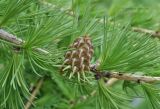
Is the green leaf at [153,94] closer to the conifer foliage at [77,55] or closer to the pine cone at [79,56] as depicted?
the conifer foliage at [77,55]

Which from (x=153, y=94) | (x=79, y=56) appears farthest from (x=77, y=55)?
(x=153, y=94)

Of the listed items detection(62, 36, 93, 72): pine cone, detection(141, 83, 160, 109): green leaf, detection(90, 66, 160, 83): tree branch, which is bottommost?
detection(141, 83, 160, 109): green leaf

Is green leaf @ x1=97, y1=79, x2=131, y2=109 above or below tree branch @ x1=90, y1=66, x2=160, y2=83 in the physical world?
below

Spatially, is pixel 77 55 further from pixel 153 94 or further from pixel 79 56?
pixel 153 94

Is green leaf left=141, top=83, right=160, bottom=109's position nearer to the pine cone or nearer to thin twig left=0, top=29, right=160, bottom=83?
thin twig left=0, top=29, right=160, bottom=83

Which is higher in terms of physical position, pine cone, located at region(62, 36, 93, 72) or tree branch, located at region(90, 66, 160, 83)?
pine cone, located at region(62, 36, 93, 72)

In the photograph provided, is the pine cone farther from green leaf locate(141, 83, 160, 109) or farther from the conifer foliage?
green leaf locate(141, 83, 160, 109)

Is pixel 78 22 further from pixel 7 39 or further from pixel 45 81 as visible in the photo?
pixel 45 81

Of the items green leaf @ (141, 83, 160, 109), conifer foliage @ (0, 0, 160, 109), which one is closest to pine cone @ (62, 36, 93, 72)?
conifer foliage @ (0, 0, 160, 109)

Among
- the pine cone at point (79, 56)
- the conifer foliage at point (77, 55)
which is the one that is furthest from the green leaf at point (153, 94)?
the pine cone at point (79, 56)
